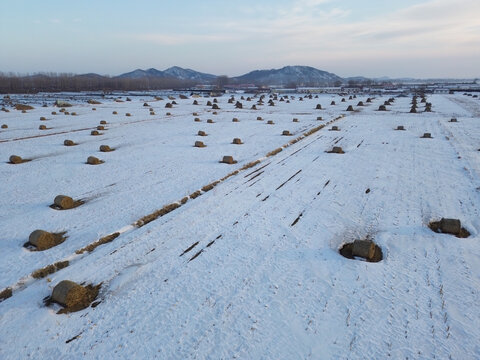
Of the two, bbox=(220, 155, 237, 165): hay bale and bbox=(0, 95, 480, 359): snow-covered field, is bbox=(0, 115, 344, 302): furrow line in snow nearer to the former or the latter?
bbox=(0, 95, 480, 359): snow-covered field

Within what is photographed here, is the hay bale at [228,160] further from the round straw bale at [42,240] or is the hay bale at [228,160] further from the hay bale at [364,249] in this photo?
the hay bale at [364,249]

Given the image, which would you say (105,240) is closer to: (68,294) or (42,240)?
(42,240)

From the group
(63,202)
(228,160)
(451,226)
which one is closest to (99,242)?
(63,202)

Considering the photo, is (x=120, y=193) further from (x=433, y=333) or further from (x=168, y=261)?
(x=433, y=333)

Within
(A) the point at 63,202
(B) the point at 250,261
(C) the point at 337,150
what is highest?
(A) the point at 63,202

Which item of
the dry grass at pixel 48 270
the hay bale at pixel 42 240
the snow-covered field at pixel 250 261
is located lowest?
the snow-covered field at pixel 250 261

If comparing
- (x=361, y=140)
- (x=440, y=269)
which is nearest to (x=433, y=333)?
(x=440, y=269)

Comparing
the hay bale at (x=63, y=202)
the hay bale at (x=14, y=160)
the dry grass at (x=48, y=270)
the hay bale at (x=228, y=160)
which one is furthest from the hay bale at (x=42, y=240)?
the hay bale at (x=14, y=160)
